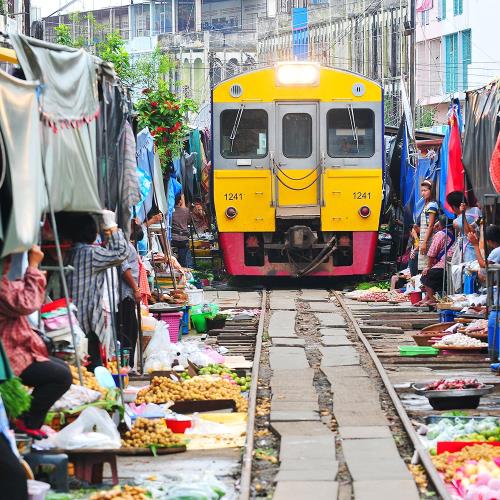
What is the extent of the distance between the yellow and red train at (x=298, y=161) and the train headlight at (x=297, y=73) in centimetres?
Answer: 1

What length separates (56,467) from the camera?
7145 millimetres

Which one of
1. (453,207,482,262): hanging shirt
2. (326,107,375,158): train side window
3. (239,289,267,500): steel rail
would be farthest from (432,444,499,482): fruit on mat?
(326,107,375,158): train side window

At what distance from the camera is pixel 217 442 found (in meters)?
8.68

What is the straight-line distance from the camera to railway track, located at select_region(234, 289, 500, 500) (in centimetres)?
756

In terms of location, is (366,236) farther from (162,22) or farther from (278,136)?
(162,22)

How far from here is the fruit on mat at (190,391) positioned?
9.98 m

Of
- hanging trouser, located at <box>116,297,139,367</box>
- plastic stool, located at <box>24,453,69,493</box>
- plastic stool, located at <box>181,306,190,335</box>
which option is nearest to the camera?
plastic stool, located at <box>24,453,69,493</box>

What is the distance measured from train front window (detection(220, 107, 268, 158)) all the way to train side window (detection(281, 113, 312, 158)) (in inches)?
13.3

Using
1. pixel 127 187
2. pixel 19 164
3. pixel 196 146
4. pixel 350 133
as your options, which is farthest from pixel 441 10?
pixel 19 164

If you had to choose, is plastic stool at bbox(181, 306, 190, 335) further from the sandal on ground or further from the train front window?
the sandal on ground

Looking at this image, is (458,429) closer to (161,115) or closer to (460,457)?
(460,457)

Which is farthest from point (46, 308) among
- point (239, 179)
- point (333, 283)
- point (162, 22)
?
point (162, 22)

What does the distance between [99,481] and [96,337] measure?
212cm

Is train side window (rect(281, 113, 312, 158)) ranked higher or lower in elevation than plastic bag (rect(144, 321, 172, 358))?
higher
